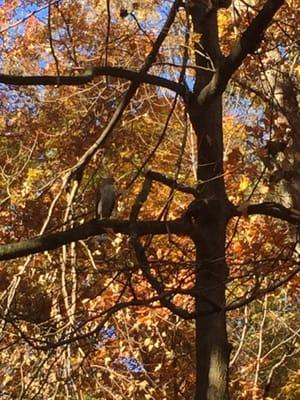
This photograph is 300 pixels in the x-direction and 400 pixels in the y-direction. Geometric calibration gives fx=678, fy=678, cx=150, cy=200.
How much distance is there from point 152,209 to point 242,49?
13.3ft

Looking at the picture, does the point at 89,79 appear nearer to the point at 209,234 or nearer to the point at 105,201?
the point at 105,201

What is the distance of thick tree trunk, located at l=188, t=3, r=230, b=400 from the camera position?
10.8ft

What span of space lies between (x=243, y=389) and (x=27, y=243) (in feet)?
14.0

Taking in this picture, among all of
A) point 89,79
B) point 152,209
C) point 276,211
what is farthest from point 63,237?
point 152,209

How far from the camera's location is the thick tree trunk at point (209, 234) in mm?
3299

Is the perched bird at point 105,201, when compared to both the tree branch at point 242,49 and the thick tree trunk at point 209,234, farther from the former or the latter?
the tree branch at point 242,49

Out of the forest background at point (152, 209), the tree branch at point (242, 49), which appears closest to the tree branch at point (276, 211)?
the forest background at point (152, 209)

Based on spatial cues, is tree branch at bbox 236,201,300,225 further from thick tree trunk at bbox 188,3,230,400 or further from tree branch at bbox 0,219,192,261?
tree branch at bbox 0,219,192,261

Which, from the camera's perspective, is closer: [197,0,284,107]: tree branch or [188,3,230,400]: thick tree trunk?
[197,0,284,107]: tree branch

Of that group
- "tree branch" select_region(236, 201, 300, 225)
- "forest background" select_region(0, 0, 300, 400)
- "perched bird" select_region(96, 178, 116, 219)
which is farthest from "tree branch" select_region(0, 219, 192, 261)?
"tree branch" select_region(236, 201, 300, 225)

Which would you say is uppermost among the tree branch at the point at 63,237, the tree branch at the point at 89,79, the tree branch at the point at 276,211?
the tree branch at the point at 89,79

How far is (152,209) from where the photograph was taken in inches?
284

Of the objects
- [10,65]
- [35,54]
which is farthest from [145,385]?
[35,54]

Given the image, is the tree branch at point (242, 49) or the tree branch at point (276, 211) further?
the tree branch at point (276, 211)
